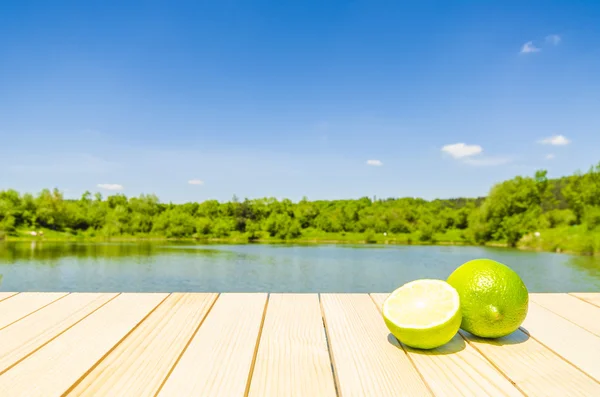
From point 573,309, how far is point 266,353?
174cm

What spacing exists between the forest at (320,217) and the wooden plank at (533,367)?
47.2 metres

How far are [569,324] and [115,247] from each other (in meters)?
53.1

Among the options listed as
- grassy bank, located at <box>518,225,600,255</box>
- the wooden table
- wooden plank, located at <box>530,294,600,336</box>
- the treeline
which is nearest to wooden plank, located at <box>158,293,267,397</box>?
the wooden table

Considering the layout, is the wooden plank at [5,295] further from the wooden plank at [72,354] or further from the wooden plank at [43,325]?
the wooden plank at [72,354]

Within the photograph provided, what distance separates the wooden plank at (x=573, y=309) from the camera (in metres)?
2.10

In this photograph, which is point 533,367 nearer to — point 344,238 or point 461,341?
point 461,341

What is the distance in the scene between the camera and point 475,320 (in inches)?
70.2

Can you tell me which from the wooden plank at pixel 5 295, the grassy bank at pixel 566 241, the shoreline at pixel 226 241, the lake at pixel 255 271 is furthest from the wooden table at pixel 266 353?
the shoreline at pixel 226 241

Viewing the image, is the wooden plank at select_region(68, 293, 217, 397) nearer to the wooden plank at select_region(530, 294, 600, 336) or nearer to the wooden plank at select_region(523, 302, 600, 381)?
the wooden plank at select_region(523, 302, 600, 381)

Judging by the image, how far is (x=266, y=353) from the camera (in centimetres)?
163

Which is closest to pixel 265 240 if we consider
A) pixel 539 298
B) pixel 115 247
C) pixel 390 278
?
pixel 115 247

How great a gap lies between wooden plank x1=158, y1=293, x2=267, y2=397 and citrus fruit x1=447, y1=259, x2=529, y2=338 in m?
0.88

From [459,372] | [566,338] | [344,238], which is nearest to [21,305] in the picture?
[459,372]

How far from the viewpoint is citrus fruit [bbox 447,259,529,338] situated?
5.79 feet
